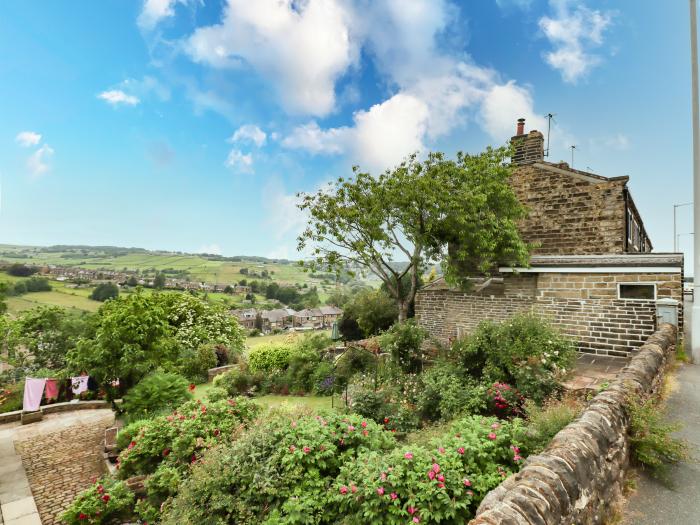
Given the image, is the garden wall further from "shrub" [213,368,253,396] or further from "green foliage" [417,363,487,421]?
"shrub" [213,368,253,396]

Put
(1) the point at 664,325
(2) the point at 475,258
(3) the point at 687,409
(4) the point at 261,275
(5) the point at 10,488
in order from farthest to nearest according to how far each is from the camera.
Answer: (4) the point at 261,275 → (2) the point at 475,258 → (1) the point at 664,325 → (5) the point at 10,488 → (3) the point at 687,409

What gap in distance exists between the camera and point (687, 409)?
17.5 feet

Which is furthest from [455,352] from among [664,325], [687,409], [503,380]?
[664,325]

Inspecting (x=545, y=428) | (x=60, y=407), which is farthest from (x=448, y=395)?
(x=60, y=407)

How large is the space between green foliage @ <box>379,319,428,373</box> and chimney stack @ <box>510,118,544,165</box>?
9.07 m

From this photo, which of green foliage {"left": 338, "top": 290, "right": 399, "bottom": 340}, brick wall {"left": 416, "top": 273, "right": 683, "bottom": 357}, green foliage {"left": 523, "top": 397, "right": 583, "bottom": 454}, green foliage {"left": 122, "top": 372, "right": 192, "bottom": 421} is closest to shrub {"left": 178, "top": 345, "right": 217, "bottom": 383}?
green foliage {"left": 122, "top": 372, "right": 192, "bottom": 421}

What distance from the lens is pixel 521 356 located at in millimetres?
7301

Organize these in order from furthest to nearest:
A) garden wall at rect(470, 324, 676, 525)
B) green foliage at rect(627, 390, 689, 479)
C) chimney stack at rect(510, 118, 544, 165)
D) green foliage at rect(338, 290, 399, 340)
A: 1. green foliage at rect(338, 290, 399, 340)
2. chimney stack at rect(510, 118, 544, 165)
3. green foliage at rect(627, 390, 689, 479)
4. garden wall at rect(470, 324, 676, 525)

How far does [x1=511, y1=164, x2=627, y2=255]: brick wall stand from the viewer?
12.6 m

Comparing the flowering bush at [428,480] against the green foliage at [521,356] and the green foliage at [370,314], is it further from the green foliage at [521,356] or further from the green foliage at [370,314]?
the green foliage at [370,314]

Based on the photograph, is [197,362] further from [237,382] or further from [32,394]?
[32,394]

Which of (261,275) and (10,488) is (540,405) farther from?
(261,275)

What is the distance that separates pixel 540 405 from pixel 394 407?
9.62ft

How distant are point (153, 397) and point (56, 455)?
256 cm
